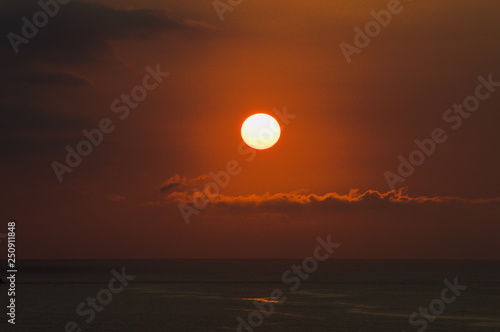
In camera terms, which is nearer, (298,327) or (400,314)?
(298,327)

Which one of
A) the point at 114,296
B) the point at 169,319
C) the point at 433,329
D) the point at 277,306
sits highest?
the point at 114,296

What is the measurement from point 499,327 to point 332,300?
146 ft

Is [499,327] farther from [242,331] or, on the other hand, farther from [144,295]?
[144,295]

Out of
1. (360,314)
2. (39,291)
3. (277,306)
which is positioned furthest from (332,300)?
(39,291)

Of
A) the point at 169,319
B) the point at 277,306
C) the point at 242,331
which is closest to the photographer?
the point at 242,331

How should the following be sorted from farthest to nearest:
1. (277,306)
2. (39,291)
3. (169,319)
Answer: (39,291) < (277,306) < (169,319)

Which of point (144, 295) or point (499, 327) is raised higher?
point (144, 295)

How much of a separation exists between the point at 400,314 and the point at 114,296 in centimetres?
6009

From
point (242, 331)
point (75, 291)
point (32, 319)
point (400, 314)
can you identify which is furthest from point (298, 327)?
point (75, 291)

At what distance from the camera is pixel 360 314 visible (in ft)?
328

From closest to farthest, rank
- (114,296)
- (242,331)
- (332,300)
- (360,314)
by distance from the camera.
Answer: (242,331) < (360,314) < (332,300) < (114,296)

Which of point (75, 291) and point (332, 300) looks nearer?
point (332, 300)

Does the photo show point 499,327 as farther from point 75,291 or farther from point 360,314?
point 75,291

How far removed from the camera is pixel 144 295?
5463 inches
